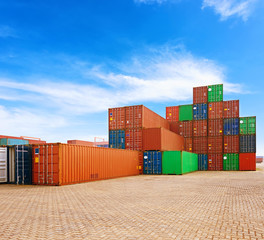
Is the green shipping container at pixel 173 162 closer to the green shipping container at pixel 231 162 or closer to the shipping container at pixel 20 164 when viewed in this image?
the green shipping container at pixel 231 162

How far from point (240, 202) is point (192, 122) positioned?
34429mm

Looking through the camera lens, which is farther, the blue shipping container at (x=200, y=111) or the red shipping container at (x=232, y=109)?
the blue shipping container at (x=200, y=111)

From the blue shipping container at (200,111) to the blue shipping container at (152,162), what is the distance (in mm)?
16796

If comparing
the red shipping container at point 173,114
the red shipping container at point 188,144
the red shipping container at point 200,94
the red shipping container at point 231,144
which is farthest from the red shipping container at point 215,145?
the red shipping container at point 173,114

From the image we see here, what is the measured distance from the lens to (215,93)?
147 feet

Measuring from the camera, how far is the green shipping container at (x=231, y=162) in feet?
138

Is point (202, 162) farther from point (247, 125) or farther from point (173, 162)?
point (173, 162)

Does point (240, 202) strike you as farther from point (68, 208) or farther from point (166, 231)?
point (68, 208)

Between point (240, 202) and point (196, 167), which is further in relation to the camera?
point (196, 167)

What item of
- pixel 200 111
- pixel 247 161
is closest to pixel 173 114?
pixel 200 111

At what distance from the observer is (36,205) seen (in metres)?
10.8

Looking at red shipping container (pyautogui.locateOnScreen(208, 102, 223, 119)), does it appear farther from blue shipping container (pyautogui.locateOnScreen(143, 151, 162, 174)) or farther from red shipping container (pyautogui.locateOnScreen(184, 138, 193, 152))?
blue shipping container (pyautogui.locateOnScreen(143, 151, 162, 174))

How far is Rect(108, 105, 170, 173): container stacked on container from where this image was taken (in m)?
32.0

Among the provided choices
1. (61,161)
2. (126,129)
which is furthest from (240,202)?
(126,129)
